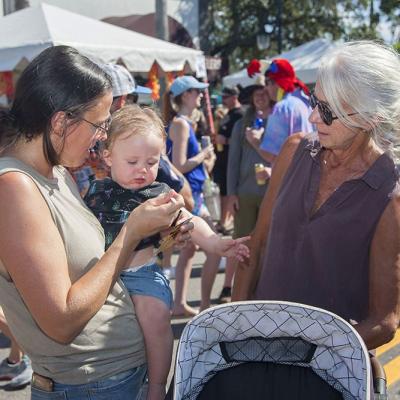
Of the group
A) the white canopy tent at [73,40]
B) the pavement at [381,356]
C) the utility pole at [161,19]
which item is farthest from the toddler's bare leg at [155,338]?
the utility pole at [161,19]

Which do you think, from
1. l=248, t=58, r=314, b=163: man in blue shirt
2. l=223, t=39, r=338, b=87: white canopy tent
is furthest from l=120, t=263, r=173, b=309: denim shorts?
l=223, t=39, r=338, b=87: white canopy tent

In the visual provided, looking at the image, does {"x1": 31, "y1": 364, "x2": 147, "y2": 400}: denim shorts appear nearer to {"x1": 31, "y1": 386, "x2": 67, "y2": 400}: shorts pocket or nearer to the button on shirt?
{"x1": 31, "y1": 386, "x2": 67, "y2": 400}: shorts pocket

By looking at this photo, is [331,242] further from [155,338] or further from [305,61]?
[305,61]

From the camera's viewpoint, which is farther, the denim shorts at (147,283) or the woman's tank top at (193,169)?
the woman's tank top at (193,169)

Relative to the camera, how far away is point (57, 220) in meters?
1.76

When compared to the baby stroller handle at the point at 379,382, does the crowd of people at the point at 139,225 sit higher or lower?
higher

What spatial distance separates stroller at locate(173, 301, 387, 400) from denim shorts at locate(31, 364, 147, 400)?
217mm

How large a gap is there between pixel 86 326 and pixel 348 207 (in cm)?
92

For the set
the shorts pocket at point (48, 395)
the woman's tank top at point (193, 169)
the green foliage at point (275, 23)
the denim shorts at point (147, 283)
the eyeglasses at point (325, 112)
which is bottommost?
the green foliage at point (275, 23)

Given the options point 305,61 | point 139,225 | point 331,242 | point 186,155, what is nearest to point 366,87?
point 331,242

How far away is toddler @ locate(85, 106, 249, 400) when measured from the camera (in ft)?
7.06

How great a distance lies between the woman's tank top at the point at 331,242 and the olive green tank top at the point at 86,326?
565 millimetres

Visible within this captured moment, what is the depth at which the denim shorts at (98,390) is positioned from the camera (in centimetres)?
193

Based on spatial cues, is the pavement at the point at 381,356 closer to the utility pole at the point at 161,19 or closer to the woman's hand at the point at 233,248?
the woman's hand at the point at 233,248
